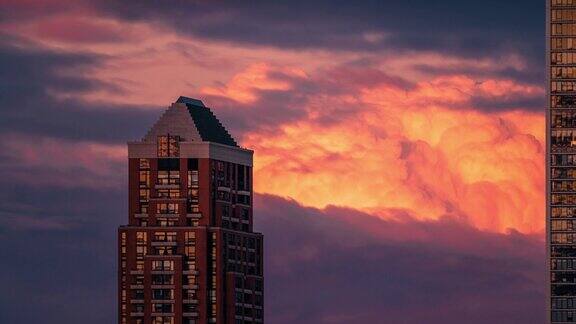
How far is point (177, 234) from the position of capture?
191m

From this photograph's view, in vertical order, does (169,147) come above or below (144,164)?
above

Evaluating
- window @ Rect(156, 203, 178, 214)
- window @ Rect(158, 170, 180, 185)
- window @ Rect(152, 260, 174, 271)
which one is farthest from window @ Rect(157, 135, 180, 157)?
window @ Rect(152, 260, 174, 271)

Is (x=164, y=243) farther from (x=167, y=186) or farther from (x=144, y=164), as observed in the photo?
(x=144, y=164)

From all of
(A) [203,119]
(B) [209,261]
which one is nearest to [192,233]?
(B) [209,261]

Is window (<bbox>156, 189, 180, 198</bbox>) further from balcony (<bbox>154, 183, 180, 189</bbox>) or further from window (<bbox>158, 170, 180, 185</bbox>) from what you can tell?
window (<bbox>158, 170, 180, 185</bbox>)

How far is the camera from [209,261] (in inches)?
7559

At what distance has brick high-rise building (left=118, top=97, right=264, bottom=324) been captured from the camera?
622ft

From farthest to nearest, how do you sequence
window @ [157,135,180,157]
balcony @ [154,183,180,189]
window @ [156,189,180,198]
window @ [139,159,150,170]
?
window @ [139,159,150,170]
window @ [157,135,180,157]
balcony @ [154,183,180,189]
window @ [156,189,180,198]

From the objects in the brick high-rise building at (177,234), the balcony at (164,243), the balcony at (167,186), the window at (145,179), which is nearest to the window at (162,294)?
the brick high-rise building at (177,234)

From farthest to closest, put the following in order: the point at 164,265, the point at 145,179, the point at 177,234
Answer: the point at 145,179
the point at 177,234
the point at 164,265

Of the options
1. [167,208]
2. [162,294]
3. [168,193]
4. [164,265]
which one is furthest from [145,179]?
[162,294]

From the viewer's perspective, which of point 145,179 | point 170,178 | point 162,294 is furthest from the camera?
point 145,179

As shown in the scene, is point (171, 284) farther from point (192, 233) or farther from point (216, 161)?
point (216, 161)

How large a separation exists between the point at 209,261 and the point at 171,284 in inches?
286
